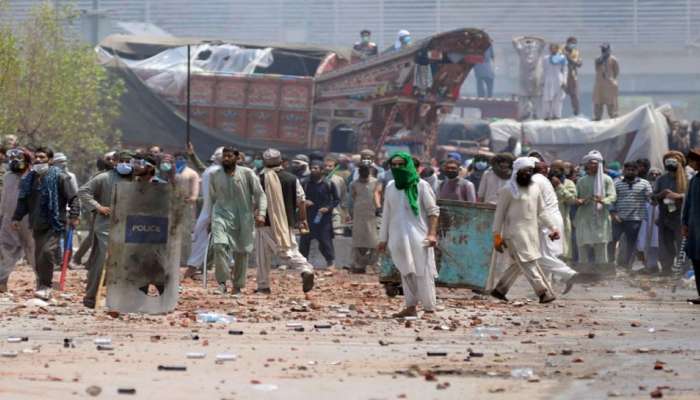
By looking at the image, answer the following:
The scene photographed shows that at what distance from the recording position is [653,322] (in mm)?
13766

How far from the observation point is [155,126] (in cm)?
3506

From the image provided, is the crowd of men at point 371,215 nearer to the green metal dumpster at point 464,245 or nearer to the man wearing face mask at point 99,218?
the man wearing face mask at point 99,218

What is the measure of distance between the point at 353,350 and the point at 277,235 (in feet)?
17.6

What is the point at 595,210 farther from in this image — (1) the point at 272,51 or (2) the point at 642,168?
(1) the point at 272,51

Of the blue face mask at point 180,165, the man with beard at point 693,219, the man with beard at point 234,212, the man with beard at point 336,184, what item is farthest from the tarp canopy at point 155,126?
the man with beard at point 693,219

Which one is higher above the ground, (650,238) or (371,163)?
(371,163)

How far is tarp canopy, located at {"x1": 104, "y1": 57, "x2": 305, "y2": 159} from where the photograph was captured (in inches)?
1355

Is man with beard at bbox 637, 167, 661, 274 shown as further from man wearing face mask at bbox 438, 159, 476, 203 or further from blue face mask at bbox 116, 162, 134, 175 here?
blue face mask at bbox 116, 162, 134, 175

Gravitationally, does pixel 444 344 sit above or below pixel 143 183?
below

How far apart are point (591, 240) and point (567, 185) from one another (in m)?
0.71

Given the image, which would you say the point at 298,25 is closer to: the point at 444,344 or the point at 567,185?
the point at 567,185

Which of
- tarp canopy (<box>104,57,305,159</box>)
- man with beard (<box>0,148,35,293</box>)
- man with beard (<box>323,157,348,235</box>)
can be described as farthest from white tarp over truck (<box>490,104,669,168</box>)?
man with beard (<box>0,148,35,293</box>)

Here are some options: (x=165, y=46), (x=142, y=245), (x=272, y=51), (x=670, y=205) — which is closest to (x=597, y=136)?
(x=272, y=51)

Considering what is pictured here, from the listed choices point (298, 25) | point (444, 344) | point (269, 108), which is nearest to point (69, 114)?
point (269, 108)
